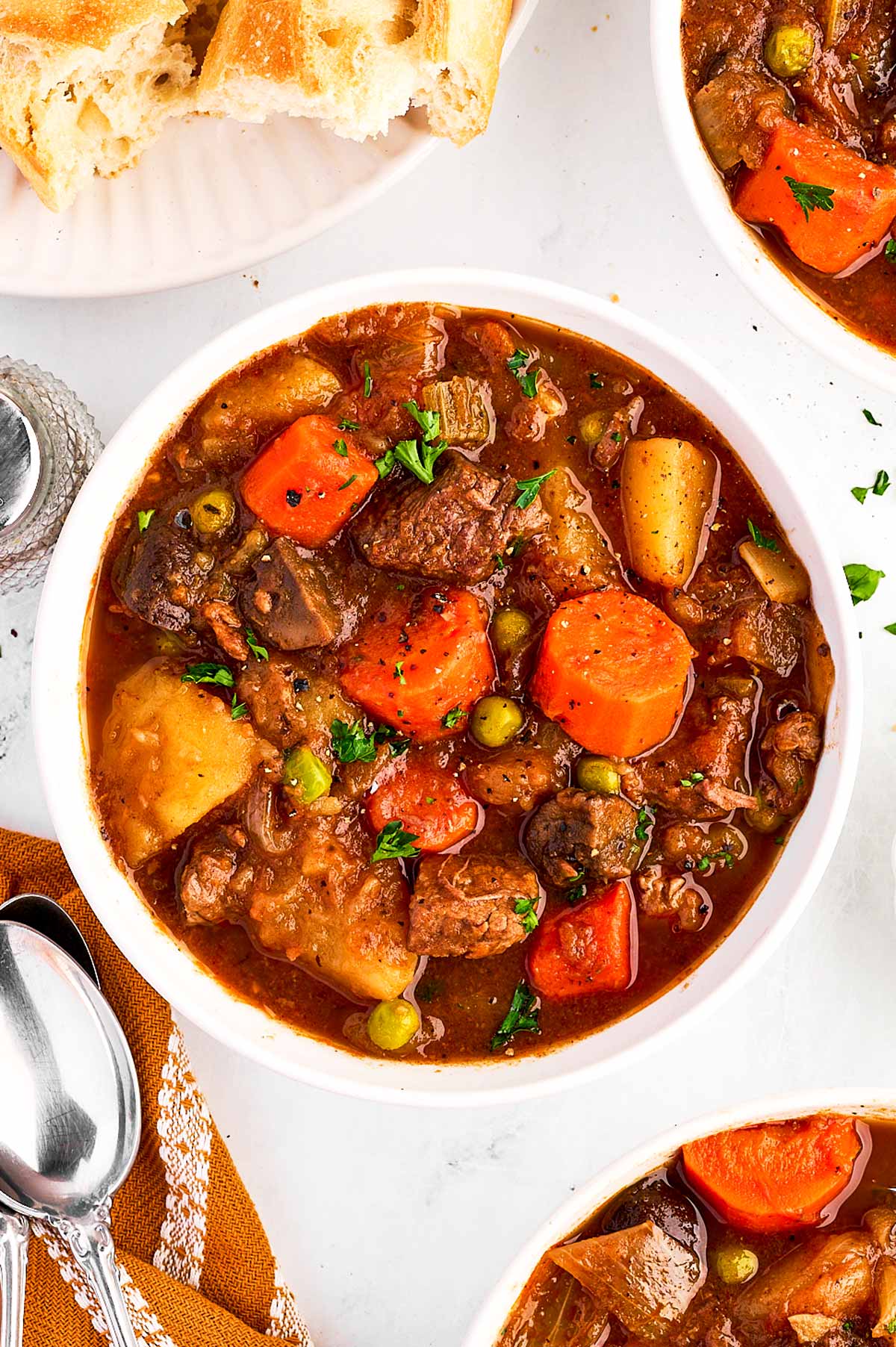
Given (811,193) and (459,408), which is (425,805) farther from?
(811,193)

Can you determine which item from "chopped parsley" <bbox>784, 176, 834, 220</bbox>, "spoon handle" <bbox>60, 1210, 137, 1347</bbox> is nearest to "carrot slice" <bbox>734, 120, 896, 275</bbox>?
"chopped parsley" <bbox>784, 176, 834, 220</bbox>

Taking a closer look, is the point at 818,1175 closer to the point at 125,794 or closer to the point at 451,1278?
the point at 451,1278

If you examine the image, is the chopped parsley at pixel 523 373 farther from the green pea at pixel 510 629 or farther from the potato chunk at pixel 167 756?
the potato chunk at pixel 167 756

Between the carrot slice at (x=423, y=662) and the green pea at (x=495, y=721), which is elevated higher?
the carrot slice at (x=423, y=662)

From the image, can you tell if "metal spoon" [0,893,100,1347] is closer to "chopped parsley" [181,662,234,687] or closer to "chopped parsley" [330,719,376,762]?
"chopped parsley" [181,662,234,687]

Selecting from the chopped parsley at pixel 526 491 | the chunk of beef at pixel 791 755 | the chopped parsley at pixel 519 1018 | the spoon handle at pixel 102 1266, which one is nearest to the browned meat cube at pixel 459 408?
the chopped parsley at pixel 526 491

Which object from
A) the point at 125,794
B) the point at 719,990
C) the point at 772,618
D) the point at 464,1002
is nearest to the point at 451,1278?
the point at 464,1002
